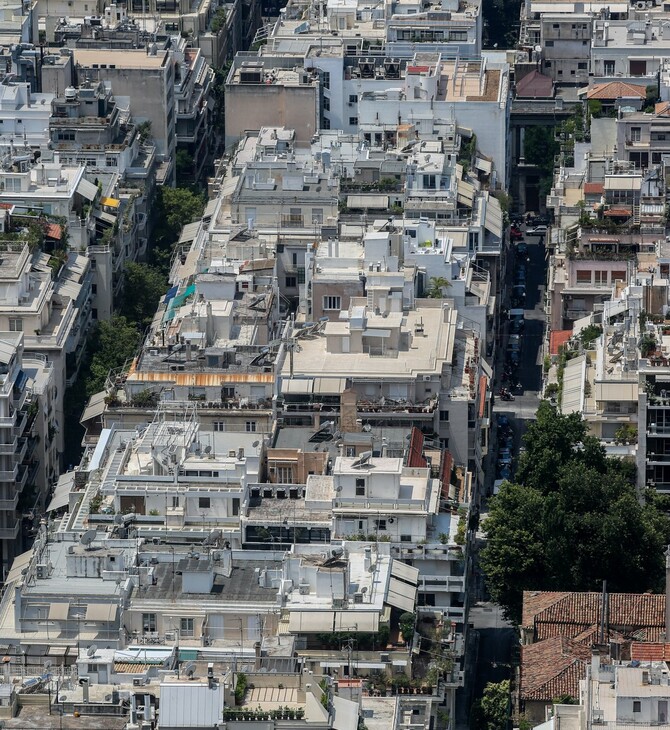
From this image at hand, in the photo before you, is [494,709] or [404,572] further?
[404,572]

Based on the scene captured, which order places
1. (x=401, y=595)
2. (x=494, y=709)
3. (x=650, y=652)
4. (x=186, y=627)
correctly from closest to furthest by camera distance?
(x=650, y=652), (x=186, y=627), (x=401, y=595), (x=494, y=709)

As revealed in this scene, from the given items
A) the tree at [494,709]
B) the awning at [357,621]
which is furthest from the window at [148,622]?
the tree at [494,709]

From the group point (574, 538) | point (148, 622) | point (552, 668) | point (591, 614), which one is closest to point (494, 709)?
point (552, 668)

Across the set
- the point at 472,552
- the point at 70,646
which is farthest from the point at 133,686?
the point at 472,552

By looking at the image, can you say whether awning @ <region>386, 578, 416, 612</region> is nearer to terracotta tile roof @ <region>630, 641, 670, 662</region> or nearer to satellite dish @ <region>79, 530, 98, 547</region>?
terracotta tile roof @ <region>630, 641, 670, 662</region>

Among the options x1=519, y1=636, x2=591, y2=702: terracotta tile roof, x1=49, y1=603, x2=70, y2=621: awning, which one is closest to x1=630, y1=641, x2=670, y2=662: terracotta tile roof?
x1=519, y1=636, x2=591, y2=702: terracotta tile roof

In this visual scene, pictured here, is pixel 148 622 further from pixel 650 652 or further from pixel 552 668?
pixel 650 652
